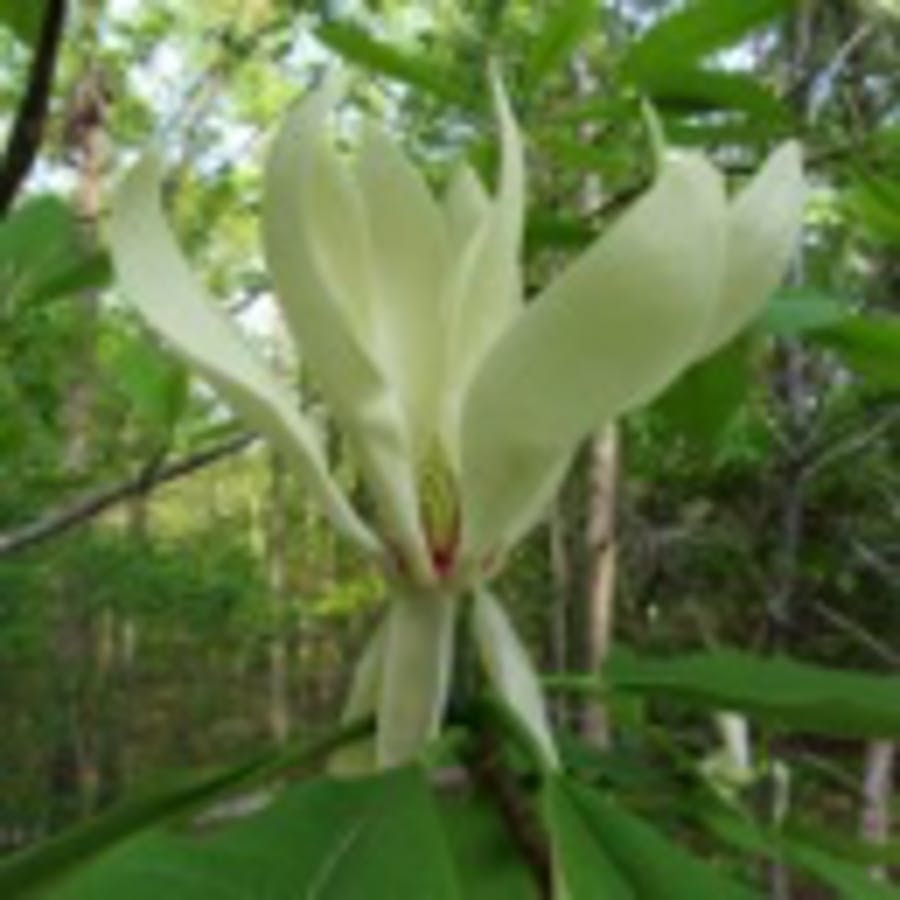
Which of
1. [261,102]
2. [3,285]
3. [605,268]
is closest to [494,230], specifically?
[605,268]

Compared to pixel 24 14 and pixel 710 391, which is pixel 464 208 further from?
pixel 24 14

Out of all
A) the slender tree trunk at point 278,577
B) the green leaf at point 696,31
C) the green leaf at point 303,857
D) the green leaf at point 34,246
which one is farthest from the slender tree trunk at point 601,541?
the slender tree trunk at point 278,577

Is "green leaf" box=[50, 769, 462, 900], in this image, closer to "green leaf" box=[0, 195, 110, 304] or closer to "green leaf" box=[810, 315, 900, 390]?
"green leaf" box=[810, 315, 900, 390]

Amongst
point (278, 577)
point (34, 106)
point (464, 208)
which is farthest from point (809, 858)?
point (278, 577)

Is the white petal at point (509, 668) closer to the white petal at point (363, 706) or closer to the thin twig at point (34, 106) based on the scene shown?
the white petal at point (363, 706)

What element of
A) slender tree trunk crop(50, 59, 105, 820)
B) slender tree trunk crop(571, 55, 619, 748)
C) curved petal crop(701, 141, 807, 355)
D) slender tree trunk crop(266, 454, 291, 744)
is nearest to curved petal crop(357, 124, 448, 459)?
curved petal crop(701, 141, 807, 355)

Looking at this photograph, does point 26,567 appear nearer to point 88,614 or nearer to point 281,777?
point 88,614
